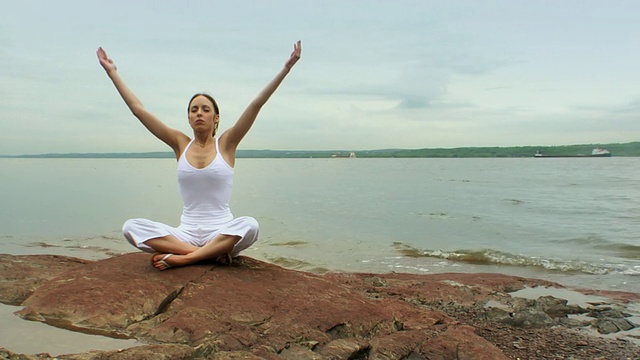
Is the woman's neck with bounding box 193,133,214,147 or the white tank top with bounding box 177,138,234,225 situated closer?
the white tank top with bounding box 177,138,234,225

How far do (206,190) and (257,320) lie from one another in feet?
4.65

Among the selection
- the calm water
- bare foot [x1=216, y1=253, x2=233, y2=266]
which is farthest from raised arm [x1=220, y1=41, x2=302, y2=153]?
the calm water

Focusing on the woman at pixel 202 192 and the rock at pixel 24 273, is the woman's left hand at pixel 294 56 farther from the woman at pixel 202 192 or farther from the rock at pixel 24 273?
the rock at pixel 24 273

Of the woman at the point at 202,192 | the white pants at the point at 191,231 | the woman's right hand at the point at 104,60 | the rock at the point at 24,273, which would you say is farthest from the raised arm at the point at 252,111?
the rock at the point at 24,273

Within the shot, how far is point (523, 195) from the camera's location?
1065 inches

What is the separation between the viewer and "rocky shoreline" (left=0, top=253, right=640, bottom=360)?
3.49m

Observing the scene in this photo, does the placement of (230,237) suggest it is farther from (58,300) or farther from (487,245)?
(487,245)

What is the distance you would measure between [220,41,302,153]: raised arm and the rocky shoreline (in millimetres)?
1180

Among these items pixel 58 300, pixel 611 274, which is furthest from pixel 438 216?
pixel 58 300

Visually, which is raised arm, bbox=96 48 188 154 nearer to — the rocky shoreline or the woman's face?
the woman's face

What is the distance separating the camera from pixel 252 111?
4695 mm

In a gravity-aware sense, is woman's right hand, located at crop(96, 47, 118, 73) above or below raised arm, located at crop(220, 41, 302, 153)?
above

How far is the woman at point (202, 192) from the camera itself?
4527 mm

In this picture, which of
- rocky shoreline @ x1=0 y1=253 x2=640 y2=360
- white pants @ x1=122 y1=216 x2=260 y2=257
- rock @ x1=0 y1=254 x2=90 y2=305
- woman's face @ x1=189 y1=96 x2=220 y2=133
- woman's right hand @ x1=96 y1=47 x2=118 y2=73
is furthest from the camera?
woman's right hand @ x1=96 y1=47 x2=118 y2=73
